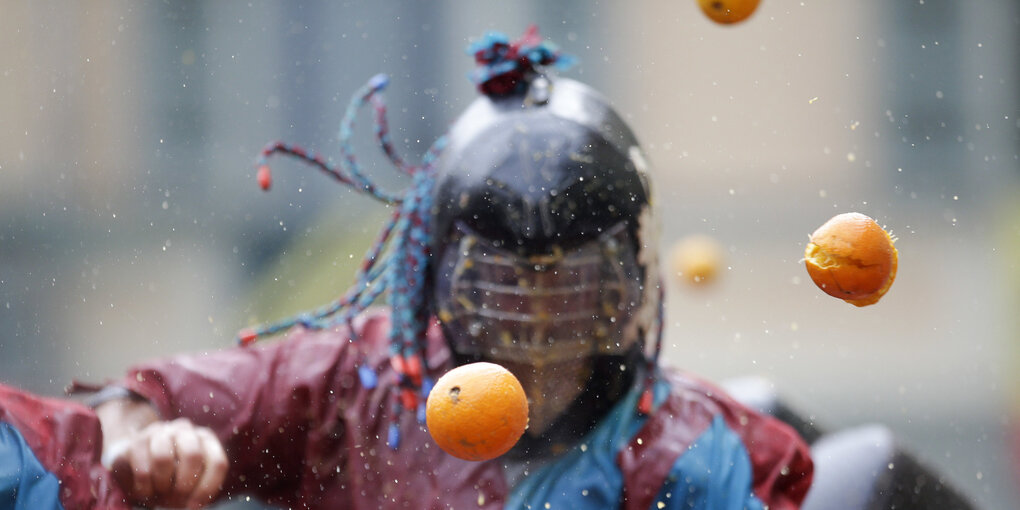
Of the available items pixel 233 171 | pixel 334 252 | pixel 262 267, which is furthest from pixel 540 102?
pixel 233 171

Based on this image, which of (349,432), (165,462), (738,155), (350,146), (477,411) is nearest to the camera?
(477,411)

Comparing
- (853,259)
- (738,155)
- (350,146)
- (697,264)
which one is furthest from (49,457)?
(738,155)

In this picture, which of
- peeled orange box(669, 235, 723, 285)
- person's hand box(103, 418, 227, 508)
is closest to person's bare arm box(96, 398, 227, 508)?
person's hand box(103, 418, 227, 508)

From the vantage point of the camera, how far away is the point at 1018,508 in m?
3.92

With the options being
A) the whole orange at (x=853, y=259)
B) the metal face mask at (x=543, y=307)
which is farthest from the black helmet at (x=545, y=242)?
the whole orange at (x=853, y=259)

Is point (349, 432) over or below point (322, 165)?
below

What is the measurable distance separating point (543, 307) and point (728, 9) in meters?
0.39

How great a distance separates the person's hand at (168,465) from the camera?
127 centimetres

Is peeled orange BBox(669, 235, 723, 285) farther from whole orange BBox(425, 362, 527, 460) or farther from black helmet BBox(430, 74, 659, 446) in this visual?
whole orange BBox(425, 362, 527, 460)

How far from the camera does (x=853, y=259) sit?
46.4 inches

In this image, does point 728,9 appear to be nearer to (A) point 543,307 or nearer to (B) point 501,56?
(B) point 501,56

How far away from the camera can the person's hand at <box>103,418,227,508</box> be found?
127cm

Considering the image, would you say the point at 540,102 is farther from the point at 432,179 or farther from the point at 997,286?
the point at 997,286

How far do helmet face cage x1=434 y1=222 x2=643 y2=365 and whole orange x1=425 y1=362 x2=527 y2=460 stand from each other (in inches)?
7.7
